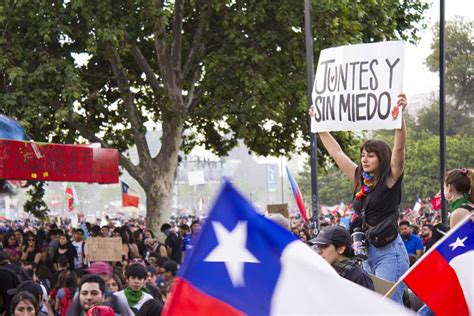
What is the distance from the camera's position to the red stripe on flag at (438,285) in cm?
489

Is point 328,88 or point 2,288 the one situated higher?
point 328,88

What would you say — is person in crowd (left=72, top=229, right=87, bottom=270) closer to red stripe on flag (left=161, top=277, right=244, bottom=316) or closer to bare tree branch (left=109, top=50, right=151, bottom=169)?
bare tree branch (left=109, top=50, right=151, bottom=169)

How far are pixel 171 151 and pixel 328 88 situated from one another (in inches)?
720

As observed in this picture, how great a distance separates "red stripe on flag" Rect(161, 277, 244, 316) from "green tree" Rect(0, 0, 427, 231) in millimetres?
19548

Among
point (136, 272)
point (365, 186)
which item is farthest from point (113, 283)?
point (365, 186)

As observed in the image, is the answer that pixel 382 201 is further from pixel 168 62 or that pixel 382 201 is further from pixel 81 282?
pixel 168 62

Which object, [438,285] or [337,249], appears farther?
[337,249]

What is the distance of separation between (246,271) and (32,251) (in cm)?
1771

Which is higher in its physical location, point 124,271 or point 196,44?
point 196,44

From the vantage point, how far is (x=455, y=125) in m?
77.3

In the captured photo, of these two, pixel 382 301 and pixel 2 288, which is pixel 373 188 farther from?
pixel 2 288

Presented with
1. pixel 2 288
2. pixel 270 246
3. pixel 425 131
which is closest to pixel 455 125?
pixel 425 131

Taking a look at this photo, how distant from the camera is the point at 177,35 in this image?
2698 cm

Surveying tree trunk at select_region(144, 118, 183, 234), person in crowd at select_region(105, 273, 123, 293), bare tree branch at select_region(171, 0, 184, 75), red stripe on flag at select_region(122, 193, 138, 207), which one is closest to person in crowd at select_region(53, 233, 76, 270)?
person in crowd at select_region(105, 273, 123, 293)
